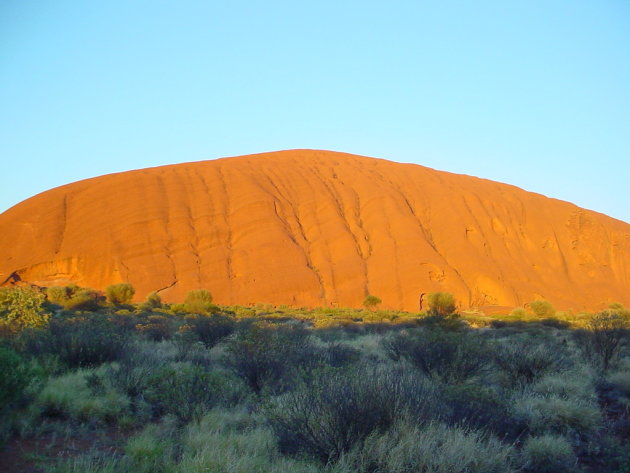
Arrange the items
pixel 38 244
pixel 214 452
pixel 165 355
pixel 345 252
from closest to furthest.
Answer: pixel 214 452, pixel 165 355, pixel 38 244, pixel 345 252

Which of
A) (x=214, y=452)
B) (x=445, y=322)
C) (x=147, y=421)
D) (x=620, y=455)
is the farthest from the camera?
(x=445, y=322)

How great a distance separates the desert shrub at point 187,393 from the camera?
22.8 ft

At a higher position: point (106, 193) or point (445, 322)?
point (106, 193)

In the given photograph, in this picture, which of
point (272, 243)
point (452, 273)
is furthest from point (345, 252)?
point (452, 273)

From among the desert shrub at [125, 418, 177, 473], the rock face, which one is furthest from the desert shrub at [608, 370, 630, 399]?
the rock face

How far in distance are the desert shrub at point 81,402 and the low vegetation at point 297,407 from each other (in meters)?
0.02

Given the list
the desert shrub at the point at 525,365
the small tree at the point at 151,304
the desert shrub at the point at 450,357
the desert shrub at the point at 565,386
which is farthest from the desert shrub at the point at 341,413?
the small tree at the point at 151,304

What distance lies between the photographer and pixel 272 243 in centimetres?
5000

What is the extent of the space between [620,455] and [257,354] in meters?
5.74

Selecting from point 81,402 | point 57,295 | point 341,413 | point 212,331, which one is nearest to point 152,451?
point 341,413

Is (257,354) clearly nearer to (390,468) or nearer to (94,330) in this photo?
(94,330)

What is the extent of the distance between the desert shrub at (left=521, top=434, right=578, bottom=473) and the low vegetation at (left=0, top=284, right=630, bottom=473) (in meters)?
0.02

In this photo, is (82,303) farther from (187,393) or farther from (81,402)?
(187,393)

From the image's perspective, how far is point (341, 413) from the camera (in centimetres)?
Answer: 539
